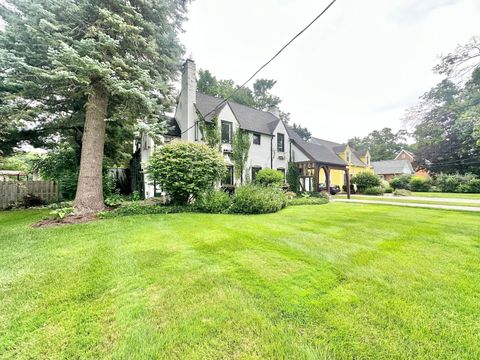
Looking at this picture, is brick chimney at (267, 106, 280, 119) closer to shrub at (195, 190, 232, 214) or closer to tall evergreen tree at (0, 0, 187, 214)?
tall evergreen tree at (0, 0, 187, 214)

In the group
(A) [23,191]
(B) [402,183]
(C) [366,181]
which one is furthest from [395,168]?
(A) [23,191]

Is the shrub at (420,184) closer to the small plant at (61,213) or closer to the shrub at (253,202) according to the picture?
the shrub at (253,202)

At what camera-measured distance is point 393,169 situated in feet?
131

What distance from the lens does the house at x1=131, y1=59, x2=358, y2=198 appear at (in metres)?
14.1

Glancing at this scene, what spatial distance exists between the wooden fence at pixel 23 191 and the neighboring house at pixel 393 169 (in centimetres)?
4579

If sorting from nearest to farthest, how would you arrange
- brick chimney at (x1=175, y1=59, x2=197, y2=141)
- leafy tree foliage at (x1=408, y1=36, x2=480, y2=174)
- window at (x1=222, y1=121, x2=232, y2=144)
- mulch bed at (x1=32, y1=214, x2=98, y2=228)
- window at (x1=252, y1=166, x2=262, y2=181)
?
mulch bed at (x1=32, y1=214, x2=98, y2=228) → brick chimney at (x1=175, y1=59, x2=197, y2=141) → window at (x1=222, y1=121, x2=232, y2=144) → window at (x1=252, y1=166, x2=262, y2=181) → leafy tree foliage at (x1=408, y1=36, x2=480, y2=174)

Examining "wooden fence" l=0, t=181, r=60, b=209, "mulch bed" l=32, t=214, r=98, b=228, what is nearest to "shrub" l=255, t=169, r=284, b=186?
"mulch bed" l=32, t=214, r=98, b=228

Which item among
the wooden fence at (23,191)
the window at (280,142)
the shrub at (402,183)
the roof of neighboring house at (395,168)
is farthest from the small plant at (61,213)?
the roof of neighboring house at (395,168)

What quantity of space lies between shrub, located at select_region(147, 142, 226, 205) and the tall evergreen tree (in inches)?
79.2

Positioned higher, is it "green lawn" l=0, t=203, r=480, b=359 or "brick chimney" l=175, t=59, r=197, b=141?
"brick chimney" l=175, t=59, r=197, b=141

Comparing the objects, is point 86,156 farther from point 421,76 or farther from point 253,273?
point 421,76

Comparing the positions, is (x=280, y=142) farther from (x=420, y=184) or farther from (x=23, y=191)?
(x=420, y=184)

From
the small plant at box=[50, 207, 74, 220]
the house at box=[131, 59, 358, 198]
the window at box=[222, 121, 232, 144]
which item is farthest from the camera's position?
the window at box=[222, 121, 232, 144]

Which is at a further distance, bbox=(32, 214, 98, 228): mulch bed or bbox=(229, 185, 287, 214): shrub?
bbox=(229, 185, 287, 214): shrub
